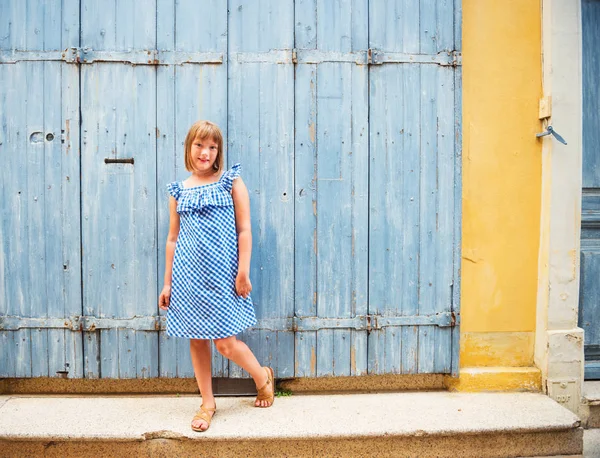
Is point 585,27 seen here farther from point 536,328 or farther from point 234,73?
point 234,73

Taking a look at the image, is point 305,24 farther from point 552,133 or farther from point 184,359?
point 184,359

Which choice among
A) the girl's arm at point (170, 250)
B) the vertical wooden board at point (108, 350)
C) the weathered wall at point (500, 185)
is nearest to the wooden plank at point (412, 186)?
the weathered wall at point (500, 185)

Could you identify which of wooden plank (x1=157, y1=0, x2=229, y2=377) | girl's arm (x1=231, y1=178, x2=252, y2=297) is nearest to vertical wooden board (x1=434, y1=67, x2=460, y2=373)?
girl's arm (x1=231, y1=178, x2=252, y2=297)

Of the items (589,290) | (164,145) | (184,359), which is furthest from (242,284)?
(589,290)

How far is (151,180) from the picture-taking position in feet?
9.03

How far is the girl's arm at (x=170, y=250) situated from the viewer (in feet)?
8.23

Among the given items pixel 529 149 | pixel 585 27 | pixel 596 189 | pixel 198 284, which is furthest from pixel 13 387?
pixel 585 27

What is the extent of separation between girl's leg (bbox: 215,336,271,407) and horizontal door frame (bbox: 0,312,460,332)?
0.86 feet

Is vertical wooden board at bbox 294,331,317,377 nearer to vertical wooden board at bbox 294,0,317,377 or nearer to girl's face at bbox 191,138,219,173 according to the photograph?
vertical wooden board at bbox 294,0,317,377

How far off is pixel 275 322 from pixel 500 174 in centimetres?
162

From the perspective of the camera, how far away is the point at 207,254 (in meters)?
2.39

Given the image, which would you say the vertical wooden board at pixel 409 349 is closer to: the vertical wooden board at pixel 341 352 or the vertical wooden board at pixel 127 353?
the vertical wooden board at pixel 341 352

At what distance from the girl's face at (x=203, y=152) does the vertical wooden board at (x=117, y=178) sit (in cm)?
46

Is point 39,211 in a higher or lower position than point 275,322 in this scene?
higher
